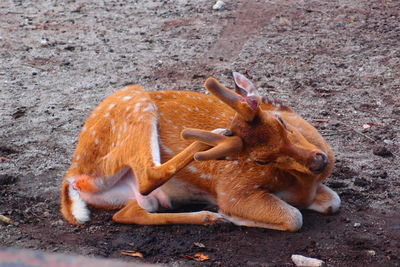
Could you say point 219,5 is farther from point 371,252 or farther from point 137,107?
point 371,252

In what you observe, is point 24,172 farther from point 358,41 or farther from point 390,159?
point 358,41

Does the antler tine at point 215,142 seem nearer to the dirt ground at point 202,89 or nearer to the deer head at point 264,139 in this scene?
the deer head at point 264,139

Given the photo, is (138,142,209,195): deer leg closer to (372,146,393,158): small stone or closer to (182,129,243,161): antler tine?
(182,129,243,161): antler tine

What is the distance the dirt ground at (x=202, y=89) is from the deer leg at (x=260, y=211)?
0.07 metres

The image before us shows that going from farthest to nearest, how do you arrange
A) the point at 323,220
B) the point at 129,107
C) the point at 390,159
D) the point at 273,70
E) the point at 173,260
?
the point at 273,70
the point at 390,159
the point at 129,107
the point at 323,220
the point at 173,260

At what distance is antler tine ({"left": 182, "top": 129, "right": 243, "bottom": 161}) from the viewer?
344 cm

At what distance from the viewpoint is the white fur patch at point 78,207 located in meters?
4.20

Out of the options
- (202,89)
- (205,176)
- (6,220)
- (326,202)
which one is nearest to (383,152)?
(326,202)

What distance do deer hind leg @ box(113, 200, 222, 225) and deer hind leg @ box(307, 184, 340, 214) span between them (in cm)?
65

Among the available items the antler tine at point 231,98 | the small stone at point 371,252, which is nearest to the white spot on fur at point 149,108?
the antler tine at point 231,98

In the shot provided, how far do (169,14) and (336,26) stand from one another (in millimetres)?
2463

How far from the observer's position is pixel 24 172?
492cm

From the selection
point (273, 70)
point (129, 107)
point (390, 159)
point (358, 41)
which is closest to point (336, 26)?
point (358, 41)

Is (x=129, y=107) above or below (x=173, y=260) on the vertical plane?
above
